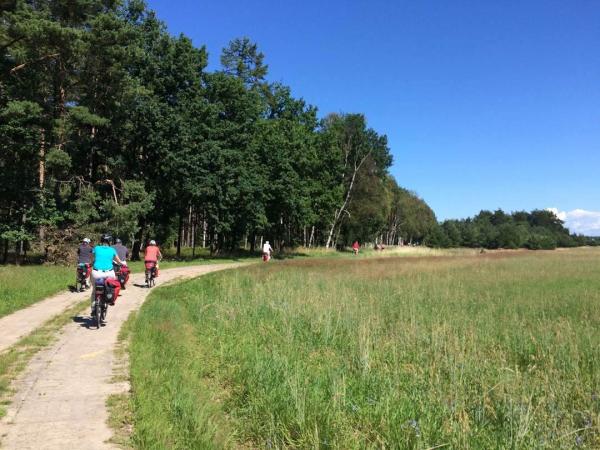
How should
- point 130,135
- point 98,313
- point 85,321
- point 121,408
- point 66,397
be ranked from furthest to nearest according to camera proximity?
point 130,135
point 85,321
point 98,313
point 66,397
point 121,408

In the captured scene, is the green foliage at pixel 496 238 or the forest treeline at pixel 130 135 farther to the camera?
the green foliage at pixel 496 238

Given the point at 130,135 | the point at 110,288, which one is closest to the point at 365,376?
the point at 110,288

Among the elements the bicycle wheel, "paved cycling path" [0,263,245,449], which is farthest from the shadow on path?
"paved cycling path" [0,263,245,449]

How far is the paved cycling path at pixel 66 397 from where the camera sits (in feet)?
16.6

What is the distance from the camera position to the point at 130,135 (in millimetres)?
36438

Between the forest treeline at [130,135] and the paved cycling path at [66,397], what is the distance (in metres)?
20.9

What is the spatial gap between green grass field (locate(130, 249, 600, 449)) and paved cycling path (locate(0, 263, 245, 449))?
0.46 metres

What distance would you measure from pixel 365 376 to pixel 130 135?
1320 inches

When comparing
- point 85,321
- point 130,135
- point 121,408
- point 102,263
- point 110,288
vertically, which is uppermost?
point 130,135

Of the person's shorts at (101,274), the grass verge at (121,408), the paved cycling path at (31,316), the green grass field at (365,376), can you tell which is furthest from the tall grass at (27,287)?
the grass verge at (121,408)

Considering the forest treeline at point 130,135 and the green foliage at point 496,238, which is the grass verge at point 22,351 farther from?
the green foliage at point 496,238

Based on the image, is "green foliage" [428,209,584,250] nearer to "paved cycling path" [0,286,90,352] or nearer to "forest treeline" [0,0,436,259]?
"forest treeline" [0,0,436,259]

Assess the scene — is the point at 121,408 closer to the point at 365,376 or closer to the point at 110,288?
the point at 365,376

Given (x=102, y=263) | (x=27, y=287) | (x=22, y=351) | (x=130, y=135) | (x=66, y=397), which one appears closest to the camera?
(x=66, y=397)
